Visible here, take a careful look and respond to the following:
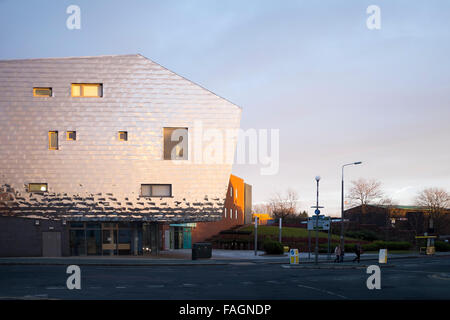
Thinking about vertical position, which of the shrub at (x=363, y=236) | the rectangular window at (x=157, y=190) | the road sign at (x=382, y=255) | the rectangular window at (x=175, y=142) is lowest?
the shrub at (x=363, y=236)

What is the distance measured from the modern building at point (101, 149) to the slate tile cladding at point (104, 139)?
0.09 meters

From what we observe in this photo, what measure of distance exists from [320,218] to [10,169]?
26308mm

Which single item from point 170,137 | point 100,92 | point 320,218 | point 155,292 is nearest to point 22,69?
point 100,92

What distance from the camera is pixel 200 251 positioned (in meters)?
40.8

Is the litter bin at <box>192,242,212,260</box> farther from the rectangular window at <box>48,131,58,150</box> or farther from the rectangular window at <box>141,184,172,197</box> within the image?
the rectangular window at <box>48,131,58,150</box>

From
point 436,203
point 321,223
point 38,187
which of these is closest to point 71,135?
point 38,187

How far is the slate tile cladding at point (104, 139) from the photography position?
141 feet

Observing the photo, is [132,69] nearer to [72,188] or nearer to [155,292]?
[72,188]

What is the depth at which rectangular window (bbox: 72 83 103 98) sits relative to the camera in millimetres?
43562

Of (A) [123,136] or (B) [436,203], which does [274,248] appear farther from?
(B) [436,203]

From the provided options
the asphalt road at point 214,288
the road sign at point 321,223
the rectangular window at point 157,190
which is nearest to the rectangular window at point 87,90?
the rectangular window at point 157,190

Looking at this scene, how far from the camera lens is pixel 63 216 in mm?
43062

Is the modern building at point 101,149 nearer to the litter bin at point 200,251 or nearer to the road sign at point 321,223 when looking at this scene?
the litter bin at point 200,251

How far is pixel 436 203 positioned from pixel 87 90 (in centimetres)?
8604
